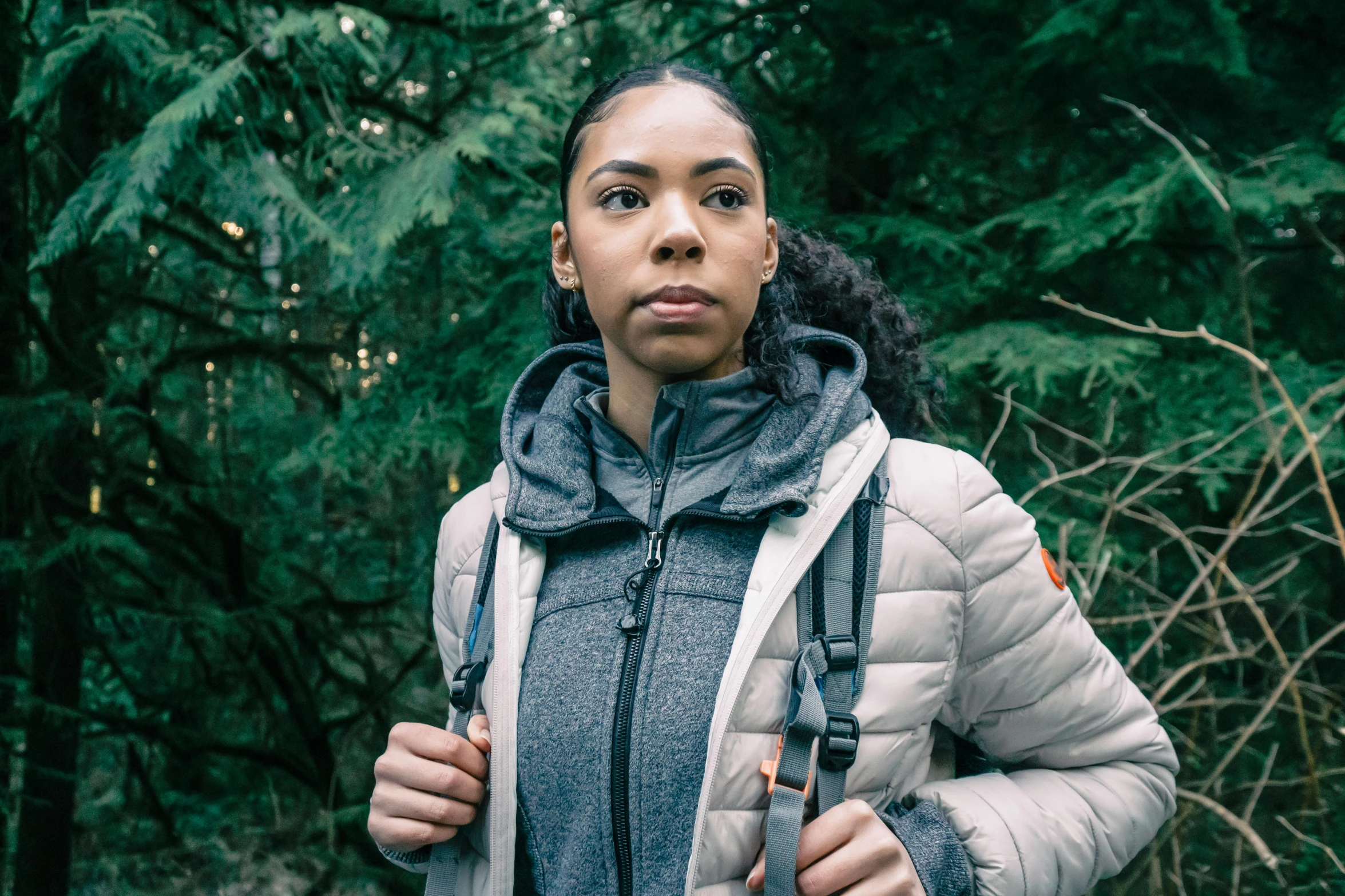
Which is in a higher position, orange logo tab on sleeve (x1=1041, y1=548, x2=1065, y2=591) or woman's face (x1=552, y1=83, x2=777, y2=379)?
woman's face (x1=552, y1=83, x2=777, y2=379)

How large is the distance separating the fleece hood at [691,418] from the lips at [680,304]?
12 cm

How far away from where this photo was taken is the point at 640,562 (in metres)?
1.40

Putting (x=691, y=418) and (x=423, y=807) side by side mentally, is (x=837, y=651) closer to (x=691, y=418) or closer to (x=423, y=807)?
(x=691, y=418)

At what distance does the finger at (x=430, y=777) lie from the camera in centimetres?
134

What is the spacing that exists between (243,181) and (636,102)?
2522 mm

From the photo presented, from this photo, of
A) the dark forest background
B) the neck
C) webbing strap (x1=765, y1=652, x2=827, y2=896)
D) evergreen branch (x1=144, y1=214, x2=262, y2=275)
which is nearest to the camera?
webbing strap (x1=765, y1=652, x2=827, y2=896)

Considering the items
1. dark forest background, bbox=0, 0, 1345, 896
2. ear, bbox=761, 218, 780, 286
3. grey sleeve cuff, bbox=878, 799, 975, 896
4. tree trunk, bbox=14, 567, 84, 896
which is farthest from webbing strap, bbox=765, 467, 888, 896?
tree trunk, bbox=14, 567, 84, 896

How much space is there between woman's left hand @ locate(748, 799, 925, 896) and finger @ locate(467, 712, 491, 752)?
1.40 ft

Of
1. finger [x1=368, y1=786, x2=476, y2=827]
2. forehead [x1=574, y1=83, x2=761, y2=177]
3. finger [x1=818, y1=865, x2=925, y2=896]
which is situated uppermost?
forehead [x1=574, y1=83, x2=761, y2=177]

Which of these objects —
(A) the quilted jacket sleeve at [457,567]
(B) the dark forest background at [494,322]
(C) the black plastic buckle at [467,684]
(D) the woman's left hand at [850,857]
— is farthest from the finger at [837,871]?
(B) the dark forest background at [494,322]

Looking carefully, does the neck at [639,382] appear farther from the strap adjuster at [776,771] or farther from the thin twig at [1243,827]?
the thin twig at [1243,827]

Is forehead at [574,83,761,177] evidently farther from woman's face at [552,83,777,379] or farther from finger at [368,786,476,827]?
finger at [368,786,476,827]

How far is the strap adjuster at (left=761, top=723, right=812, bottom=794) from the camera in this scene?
1.20m

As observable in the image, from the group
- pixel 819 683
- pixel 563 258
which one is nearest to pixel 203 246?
pixel 563 258
